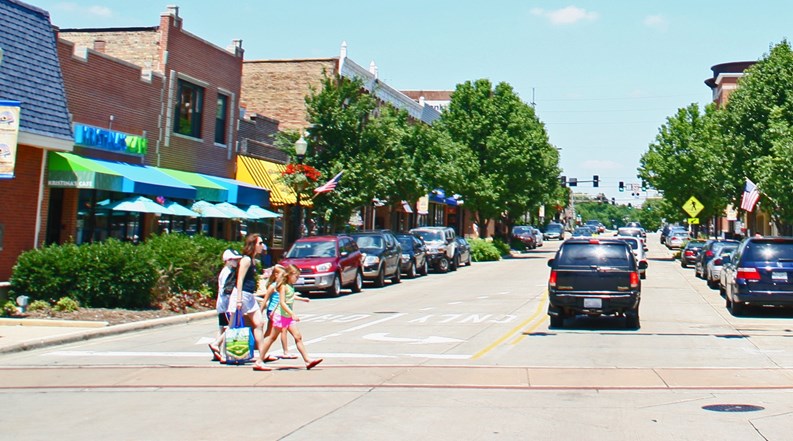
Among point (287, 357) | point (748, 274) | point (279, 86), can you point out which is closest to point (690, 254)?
point (279, 86)

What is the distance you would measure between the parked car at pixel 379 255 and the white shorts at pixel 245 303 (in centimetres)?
1626

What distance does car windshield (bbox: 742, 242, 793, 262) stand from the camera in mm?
18422

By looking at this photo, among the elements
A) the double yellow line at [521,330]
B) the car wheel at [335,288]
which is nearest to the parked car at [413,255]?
the car wheel at [335,288]

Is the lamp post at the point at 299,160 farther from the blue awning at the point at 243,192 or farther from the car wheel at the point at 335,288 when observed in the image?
the car wheel at the point at 335,288

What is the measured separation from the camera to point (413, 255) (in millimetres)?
33719

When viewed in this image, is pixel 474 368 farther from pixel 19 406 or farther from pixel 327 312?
pixel 327 312

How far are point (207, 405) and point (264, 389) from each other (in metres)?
1.20

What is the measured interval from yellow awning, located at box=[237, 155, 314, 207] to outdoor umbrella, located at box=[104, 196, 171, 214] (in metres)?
8.38

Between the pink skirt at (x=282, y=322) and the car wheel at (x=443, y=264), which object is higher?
the car wheel at (x=443, y=264)

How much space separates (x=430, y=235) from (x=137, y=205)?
18060 millimetres

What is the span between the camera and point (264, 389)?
10.2 metres

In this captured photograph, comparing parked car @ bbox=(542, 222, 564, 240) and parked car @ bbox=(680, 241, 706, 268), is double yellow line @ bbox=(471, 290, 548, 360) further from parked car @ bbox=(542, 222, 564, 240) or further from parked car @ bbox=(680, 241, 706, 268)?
parked car @ bbox=(542, 222, 564, 240)

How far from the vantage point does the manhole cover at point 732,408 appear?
864 centimetres

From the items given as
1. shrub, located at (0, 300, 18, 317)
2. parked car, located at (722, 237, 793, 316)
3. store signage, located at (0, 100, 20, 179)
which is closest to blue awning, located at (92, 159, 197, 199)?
shrub, located at (0, 300, 18, 317)
